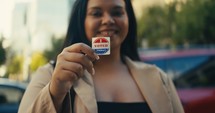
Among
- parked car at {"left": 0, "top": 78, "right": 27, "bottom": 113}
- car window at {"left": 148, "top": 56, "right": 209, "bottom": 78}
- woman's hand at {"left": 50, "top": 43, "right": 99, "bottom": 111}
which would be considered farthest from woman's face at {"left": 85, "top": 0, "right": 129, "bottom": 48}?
car window at {"left": 148, "top": 56, "right": 209, "bottom": 78}

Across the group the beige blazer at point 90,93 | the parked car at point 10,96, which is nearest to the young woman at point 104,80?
the beige blazer at point 90,93

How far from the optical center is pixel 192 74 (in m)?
6.60

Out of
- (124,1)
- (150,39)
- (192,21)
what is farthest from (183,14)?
(124,1)

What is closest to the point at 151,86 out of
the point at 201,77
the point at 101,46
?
the point at 101,46

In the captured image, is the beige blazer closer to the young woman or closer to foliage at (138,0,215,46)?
the young woman

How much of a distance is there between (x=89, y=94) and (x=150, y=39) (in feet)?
82.2

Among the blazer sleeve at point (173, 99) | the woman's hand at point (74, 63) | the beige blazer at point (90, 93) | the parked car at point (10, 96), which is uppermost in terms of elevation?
the woman's hand at point (74, 63)

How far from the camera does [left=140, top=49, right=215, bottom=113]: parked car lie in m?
6.06

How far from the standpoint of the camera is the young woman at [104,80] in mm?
1665

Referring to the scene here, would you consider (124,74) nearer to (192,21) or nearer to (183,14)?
(183,14)

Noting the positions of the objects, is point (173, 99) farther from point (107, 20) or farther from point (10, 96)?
point (10, 96)

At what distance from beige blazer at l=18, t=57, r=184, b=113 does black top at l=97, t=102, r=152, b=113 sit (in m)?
0.03

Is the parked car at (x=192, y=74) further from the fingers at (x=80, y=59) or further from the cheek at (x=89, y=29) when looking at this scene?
the fingers at (x=80, y=59)

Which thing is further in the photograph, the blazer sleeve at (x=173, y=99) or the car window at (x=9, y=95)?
the car window at (x=9, y=95)
